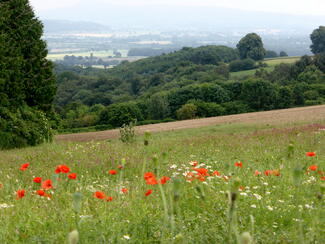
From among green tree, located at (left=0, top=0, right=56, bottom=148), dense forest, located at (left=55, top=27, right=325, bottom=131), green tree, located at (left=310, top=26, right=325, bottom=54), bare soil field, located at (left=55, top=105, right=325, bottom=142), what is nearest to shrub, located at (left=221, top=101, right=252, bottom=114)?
dense forest, located at (left=55, top=27, right=325, bottom=131)

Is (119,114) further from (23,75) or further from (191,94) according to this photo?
(23,75)

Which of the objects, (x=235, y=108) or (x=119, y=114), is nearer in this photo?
(x=119, y=114)

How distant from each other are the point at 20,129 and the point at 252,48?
127715mm

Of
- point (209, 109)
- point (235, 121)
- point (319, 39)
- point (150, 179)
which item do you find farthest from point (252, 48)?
point (150, 179)

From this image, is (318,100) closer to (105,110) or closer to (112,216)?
(105,110)

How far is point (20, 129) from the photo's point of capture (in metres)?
25.7

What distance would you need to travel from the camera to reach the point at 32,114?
2758cm

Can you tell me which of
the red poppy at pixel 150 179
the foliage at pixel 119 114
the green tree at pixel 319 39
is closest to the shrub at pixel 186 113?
the foliage at pixel 119 114

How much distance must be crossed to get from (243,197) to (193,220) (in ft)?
3.27

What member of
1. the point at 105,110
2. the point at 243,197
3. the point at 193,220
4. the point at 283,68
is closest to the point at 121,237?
the point at 193,220

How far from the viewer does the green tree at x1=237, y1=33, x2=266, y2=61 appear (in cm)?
14262

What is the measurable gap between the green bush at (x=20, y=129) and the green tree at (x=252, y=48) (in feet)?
403

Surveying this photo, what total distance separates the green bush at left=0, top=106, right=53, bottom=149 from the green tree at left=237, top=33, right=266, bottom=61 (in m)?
123

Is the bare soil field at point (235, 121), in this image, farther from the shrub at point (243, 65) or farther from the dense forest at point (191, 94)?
the shrub at point (243, 65)
